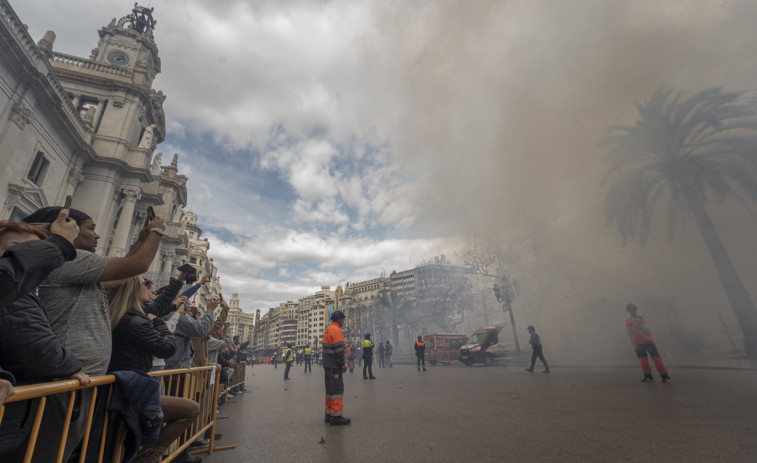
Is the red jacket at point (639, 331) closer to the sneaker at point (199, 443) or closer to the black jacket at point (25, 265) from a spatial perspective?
the sneaker at point (199, 443)

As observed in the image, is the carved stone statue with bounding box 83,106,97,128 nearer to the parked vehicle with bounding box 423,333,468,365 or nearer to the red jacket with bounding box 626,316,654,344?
the parked vehicle with bounding box 423,333,468,365

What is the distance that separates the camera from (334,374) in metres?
5.12

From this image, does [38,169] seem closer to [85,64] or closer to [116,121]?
[116,121]

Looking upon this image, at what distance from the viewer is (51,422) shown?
1.58 meters

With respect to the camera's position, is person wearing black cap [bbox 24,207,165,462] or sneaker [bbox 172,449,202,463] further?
sneaker [bbox 172,449,202,463]

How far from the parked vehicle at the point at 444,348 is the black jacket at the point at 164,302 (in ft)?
65.1

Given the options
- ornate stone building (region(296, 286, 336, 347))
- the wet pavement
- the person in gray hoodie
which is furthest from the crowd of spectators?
ornate stone building (region(296, 286, 336, 347))

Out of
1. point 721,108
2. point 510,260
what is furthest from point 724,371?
point 510,260

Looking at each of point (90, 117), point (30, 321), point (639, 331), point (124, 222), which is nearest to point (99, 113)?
point (90, 117)

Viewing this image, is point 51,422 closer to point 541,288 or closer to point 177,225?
point 541,288

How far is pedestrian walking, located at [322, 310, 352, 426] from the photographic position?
497cm

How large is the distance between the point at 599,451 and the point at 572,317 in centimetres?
2290

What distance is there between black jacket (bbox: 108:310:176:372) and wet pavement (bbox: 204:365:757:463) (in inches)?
77.3

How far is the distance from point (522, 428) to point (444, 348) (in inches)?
711
